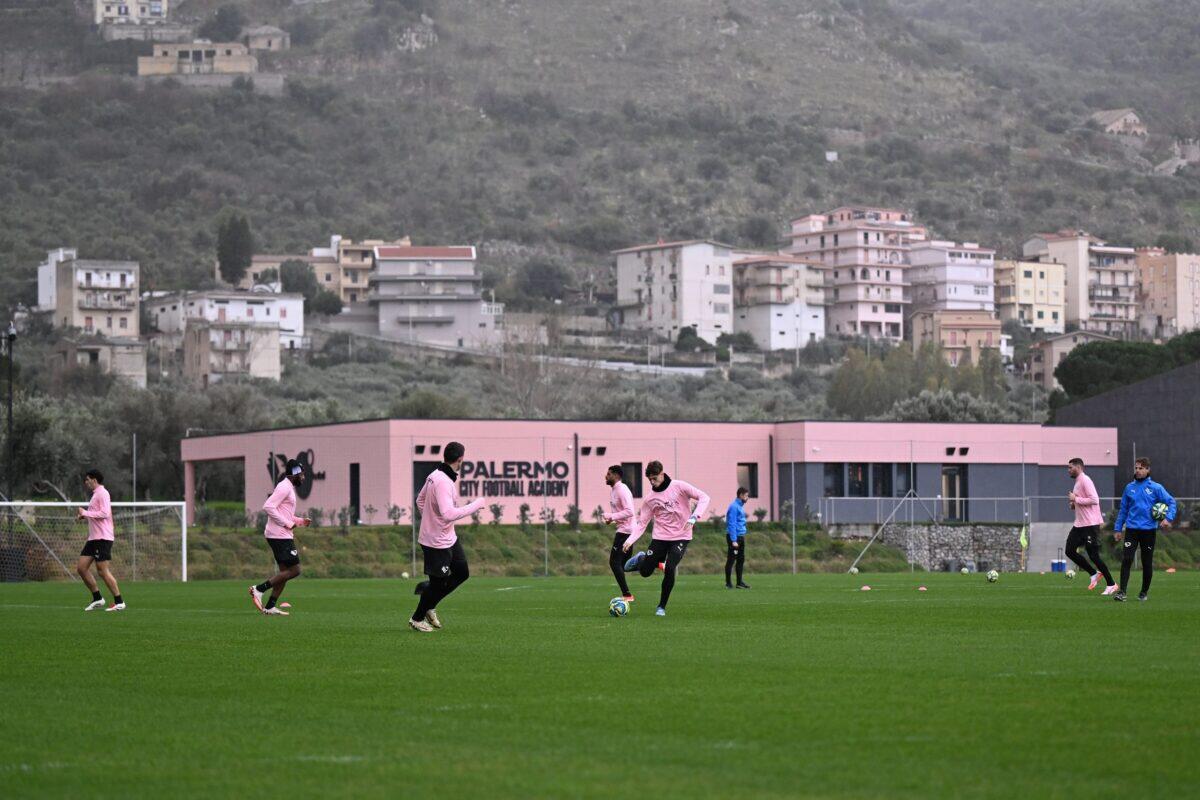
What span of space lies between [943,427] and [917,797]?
66.9 m

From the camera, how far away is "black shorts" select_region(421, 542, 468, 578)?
20.1m

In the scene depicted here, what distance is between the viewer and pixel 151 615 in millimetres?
25734

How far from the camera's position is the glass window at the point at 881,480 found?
74500 millimetres

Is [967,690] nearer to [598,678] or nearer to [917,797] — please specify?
[598,678]

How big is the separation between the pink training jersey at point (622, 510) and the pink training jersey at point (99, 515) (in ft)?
23.4

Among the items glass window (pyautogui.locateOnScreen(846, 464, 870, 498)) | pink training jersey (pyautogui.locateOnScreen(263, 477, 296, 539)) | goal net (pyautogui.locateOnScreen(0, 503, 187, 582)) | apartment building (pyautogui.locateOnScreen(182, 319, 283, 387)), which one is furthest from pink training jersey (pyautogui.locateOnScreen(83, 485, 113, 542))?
A: apartment building (pyautogui.locateOnScreen(182, 319, 283, 387))

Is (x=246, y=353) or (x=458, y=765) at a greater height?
(x=246, y=353)

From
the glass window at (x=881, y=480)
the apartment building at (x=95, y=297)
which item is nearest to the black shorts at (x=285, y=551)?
the glass window at (x=881, y=480)

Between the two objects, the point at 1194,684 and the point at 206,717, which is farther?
the point at 1194,684

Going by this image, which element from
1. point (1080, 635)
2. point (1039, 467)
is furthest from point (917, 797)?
point (1039, 467)

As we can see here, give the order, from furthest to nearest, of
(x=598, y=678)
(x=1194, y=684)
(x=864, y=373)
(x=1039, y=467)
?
(x=864, y=373), (x=1039, y=467), (x=598, y=678), (x=1194, y=684)

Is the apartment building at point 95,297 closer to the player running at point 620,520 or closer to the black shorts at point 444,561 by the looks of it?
the player running at point 620,520

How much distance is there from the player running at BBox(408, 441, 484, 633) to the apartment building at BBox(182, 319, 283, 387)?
15178cm

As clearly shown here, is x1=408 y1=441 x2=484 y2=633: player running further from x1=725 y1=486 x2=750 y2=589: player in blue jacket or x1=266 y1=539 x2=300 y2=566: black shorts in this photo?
x1=725 y1=486 x2=750 y2=589: player in blue jacket
